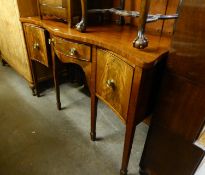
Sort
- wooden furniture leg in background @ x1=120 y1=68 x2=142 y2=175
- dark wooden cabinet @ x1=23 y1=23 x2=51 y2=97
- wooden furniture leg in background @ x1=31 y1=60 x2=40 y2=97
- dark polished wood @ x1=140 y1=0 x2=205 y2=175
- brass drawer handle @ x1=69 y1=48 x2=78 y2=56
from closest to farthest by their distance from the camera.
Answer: dark polished wood @ x1=140 y1=0 x2=205 y2=175
wooden furniture leg in background @ x1=120 y1=68 x2=142 y2=175
brass drawer handle @ x1=69 y1=48 x2=78 y2=56
dark wooden cabinet @ x1=23 y1=23 x2=51 y2=97
wooden furniture leg in background @ x1=31 y1=60 x2=40 y2=97

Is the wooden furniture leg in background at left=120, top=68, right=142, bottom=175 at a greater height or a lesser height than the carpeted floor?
greater

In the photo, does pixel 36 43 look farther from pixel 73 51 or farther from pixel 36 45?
pixel 73 51

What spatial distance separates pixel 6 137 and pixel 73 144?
0.50m

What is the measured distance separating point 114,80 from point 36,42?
0.82m

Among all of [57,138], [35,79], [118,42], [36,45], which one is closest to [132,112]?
[118,42]

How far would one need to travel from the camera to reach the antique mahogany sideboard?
72 centimetres

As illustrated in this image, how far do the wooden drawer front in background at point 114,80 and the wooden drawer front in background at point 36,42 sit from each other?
0.59 meters

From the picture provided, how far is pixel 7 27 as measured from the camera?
1.63 metres

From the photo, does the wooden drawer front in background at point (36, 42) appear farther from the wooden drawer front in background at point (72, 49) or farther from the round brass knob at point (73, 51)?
the round brass knob at point (73, 51)

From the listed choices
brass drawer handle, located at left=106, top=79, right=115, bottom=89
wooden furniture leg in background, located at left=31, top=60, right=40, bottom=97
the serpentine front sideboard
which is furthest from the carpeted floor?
brass drawer handle, located at left=106, top=79, right=115, bottom=89

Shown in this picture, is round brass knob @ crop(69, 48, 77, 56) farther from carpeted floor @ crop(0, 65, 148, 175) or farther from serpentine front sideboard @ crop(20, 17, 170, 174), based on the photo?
carpeted floor @ crop(0, 65, 148, 175)

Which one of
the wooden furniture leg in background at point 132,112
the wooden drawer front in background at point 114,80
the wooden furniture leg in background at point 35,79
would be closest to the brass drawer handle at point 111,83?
the wooden drawer front in background at point 114,80

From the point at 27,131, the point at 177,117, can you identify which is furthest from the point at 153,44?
the point at 27,131

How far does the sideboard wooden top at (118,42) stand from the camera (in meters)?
0.68
